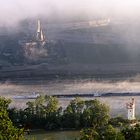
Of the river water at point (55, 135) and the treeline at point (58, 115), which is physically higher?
the treeline at point (58, 115)

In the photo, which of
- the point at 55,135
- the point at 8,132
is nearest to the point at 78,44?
the point at 55,135

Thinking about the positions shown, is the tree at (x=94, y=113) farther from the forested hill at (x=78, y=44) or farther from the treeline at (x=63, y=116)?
the forested hill at (x=78, y=44)

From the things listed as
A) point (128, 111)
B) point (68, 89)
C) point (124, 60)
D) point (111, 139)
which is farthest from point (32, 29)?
point (111, 139)

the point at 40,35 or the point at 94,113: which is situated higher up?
the point at 40,35

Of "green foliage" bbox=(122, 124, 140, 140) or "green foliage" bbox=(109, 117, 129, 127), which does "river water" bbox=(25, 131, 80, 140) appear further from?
"green foliage" bbox=(122, 124, 140, 140)

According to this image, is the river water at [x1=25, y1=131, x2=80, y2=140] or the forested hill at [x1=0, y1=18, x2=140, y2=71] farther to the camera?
the forested hill at [x1=0, y1=18, x2=140, y2=71]

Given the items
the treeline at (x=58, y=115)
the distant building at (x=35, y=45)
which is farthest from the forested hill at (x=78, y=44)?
the treeline at (x=58, y=115)

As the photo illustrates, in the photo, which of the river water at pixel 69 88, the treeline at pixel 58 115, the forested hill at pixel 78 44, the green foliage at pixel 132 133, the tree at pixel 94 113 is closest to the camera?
the green foliage at pixel 132 133

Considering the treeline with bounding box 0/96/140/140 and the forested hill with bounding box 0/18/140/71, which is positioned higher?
the forested hill with bounding box 0/18/140/71

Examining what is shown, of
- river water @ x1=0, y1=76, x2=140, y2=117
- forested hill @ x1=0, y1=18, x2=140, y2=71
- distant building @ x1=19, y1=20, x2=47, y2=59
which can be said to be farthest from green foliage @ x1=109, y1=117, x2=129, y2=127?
distant building @ x1=19, y1=20, x2=47, y2=59

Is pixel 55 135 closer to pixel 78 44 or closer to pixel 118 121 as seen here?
pixel 118 121

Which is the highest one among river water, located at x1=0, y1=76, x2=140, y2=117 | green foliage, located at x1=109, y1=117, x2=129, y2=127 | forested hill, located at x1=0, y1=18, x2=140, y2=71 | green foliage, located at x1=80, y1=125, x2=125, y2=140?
forested hill, located at x1=0, y1=18, x2=140, y2=71
